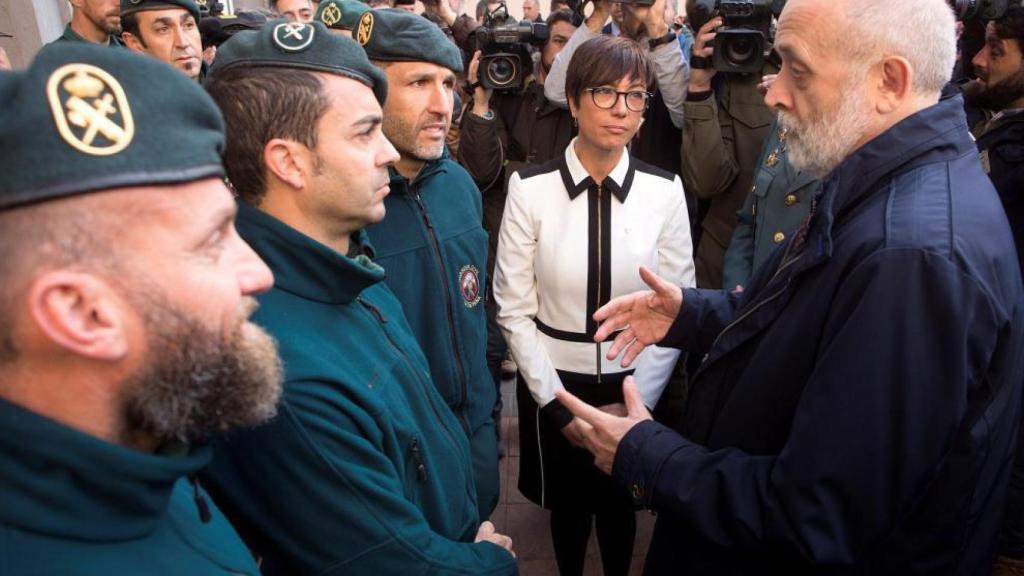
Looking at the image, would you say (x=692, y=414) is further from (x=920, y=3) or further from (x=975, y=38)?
(x=975, y=38)

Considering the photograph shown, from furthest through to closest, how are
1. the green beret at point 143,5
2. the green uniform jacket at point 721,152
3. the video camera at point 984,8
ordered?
the green beret at point 143,5 < the green uniform jacket at point 721,152 < the video camera at point 984,8

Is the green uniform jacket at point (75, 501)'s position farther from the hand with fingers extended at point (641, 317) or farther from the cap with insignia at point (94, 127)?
the hand with fingers extended at point (641, 317)

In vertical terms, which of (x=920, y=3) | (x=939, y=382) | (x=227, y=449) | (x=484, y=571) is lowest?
(x=484, y=571)

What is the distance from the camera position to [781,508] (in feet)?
4.39

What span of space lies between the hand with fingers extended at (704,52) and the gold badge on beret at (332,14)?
165 centimetres

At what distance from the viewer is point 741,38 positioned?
10.6ft

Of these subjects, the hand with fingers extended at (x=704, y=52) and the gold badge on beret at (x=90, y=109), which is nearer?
the gold badge on beret at (x=90, y=109)

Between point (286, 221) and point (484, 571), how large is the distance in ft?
2.74

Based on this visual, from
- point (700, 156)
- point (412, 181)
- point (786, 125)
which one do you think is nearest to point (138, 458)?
point (412, 181)

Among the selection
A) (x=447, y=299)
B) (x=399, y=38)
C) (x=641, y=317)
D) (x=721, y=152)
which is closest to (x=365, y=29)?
(x=399, y=38)

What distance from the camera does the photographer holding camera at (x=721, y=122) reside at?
10.6 feet

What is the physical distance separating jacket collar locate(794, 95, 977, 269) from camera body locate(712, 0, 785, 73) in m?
1.93

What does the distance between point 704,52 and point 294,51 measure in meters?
2.36

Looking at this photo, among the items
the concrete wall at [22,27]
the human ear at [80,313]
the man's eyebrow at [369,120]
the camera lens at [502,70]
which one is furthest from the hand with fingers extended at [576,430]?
the concrete wall at [22,27]
